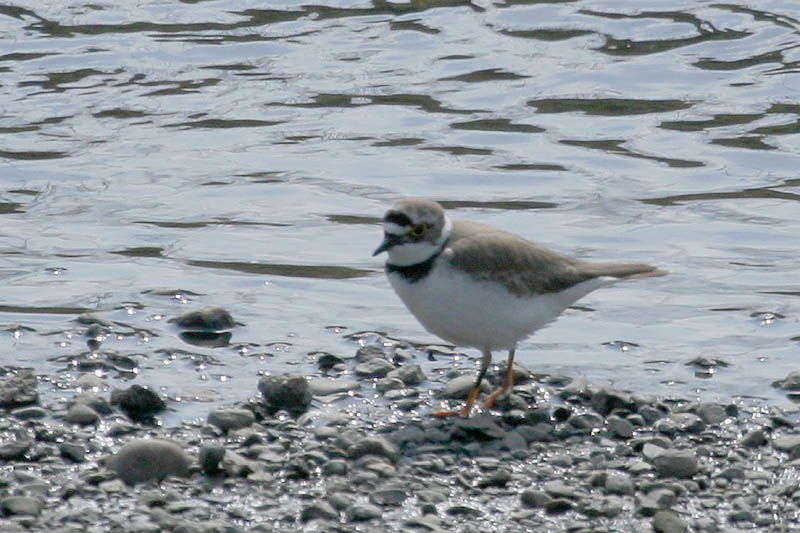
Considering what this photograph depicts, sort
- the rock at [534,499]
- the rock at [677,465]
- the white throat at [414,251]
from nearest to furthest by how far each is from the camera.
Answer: the rock at [534,499], the rock at [677,465], the white throat at [414,251]

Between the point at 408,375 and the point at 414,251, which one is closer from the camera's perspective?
the point at 414,251

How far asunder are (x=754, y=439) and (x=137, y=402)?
298cm

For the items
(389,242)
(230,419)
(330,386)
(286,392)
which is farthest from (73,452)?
(389,242)

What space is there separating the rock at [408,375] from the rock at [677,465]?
1.73m

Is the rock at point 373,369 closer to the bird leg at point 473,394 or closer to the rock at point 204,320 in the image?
the bird leg at point 473,394

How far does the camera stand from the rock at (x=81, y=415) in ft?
23.4

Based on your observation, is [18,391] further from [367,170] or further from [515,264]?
[367,170]

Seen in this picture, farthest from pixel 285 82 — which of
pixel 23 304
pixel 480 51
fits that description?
pixel 23 304

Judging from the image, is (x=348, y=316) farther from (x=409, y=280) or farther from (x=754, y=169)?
(x=754, y=169)

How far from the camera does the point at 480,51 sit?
48.5 feet

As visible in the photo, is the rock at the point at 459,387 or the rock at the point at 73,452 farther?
the rock at the point at 459,387

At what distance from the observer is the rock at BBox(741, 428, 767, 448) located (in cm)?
704

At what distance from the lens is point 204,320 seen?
876 centimetres

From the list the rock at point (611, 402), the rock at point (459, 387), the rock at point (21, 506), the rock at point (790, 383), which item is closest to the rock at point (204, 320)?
the rock at point (459, 387)
